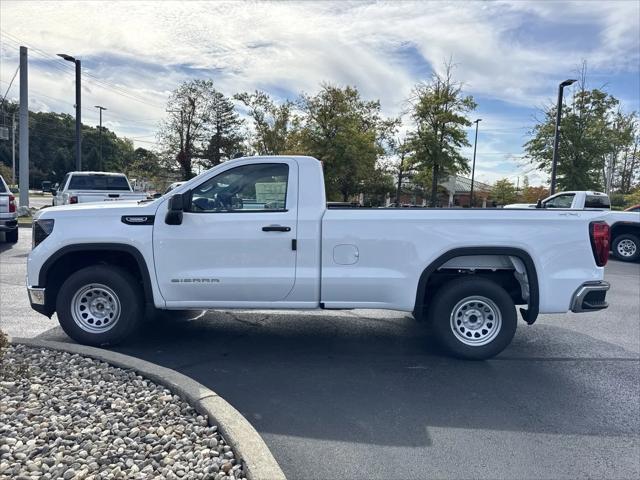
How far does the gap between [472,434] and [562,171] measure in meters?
24.7

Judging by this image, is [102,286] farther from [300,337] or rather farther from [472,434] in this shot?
[472,434]

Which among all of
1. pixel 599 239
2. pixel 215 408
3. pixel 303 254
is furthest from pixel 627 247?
pixel 215 408

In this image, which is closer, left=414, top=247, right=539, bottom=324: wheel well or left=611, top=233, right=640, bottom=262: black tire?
left=414, top=247, right=539, bottom=324: wheel well

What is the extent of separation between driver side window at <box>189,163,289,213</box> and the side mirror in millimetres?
160

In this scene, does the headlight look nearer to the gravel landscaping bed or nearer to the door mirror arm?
the door mirror arm

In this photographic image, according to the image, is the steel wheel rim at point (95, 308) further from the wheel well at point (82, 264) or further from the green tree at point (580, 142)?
the green tree at point (580, 142)

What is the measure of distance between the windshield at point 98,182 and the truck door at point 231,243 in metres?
12.1

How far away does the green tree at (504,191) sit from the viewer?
49.6m

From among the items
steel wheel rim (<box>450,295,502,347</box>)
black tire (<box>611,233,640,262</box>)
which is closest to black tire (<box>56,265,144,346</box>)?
steel wheel rim (<box>450,295,502,347</box>)

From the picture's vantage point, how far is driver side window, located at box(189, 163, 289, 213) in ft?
17.4

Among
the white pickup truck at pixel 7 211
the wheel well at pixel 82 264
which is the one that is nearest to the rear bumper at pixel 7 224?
the white pickup truck at pixel 7 211

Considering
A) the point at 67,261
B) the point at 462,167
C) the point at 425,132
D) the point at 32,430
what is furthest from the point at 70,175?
the point at 462,167

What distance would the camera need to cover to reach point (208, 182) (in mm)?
5305

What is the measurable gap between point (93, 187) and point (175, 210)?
12.6 metres
